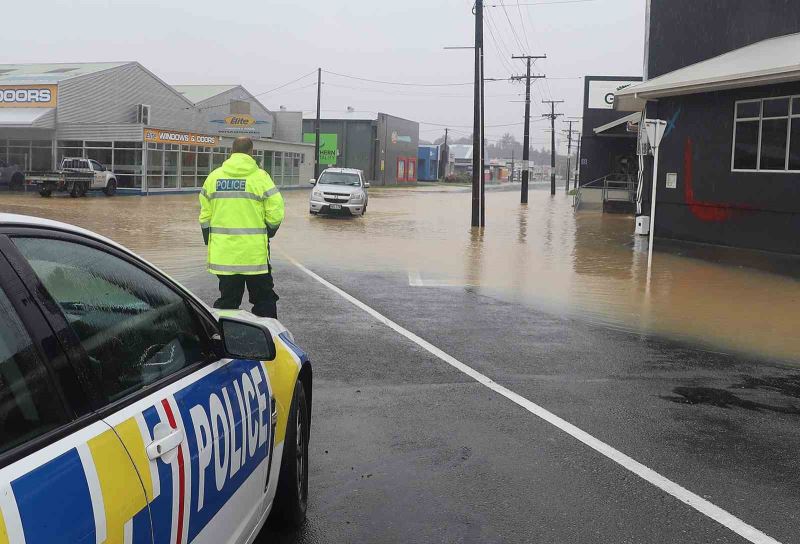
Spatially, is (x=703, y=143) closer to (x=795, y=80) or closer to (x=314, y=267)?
(x=795, y=80)

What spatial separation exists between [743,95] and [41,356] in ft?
62.3

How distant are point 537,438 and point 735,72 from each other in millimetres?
13961

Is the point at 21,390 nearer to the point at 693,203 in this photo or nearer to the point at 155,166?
the point at 693,203

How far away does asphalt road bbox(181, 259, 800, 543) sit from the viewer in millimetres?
4078

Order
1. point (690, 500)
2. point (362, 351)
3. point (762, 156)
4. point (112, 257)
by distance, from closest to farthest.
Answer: point (112, 257), point (690, 500), point (362, 351), point (762, 156)

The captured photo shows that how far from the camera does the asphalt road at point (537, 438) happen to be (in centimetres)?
408

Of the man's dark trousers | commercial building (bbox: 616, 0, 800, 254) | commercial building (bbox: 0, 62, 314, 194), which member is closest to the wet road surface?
the man's dark trousers

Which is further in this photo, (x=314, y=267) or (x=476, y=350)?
(x=314, y=267)

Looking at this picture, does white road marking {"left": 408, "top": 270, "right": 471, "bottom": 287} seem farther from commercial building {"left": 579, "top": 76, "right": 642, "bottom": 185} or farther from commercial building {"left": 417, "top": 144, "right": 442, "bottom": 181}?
commercial building {"left": 417, "top": 144, "right": 442, "bottom": 181}

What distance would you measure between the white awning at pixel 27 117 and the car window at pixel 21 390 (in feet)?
145

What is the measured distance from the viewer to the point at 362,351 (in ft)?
26.2

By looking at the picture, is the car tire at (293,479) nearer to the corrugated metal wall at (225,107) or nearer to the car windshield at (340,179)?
the car windshield at (340,179)

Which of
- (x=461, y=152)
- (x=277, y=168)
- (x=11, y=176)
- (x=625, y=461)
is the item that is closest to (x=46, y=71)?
(x=11, y=176)

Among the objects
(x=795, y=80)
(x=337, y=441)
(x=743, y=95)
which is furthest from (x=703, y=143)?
(x=337, y=441)
